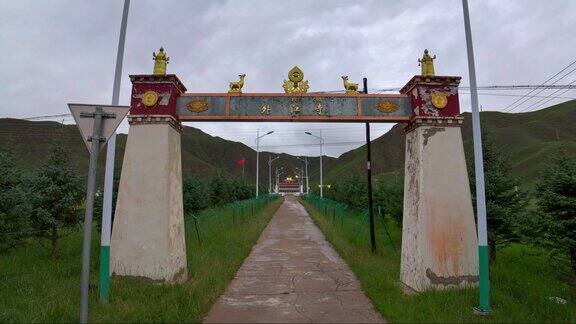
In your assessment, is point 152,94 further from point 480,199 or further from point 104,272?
point 480,199

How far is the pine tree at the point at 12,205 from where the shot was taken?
416 inches

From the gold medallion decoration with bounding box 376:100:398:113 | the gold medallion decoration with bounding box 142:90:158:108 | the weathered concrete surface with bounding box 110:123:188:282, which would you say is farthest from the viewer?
the gold medallion decoration with bounding box 376:100:398:113

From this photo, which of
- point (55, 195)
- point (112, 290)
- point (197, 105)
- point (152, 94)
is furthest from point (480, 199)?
point (55, 195)

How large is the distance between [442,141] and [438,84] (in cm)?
125

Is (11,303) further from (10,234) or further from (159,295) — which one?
(10,234)

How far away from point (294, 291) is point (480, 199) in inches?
155

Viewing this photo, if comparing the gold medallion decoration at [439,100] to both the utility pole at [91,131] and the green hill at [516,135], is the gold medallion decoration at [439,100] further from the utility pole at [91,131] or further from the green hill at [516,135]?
the green hill at [516,135]

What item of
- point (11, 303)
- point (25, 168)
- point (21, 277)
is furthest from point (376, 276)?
point (25, 168)

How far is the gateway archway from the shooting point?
8242mm

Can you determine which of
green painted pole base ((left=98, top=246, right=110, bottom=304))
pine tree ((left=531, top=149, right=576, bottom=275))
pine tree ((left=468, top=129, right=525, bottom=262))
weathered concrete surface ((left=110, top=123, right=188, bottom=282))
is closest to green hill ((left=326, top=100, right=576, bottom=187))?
pine tree ((left=468, top=129, right=525, bottom=262))

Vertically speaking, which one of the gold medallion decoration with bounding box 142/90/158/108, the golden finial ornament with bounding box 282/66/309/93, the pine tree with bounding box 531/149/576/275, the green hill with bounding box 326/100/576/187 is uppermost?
the green hill with bounding box 326/100/576/187

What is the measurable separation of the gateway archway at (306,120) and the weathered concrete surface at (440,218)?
0.02 m

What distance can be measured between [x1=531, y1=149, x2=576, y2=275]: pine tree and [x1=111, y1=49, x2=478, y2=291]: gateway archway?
8.64 ft

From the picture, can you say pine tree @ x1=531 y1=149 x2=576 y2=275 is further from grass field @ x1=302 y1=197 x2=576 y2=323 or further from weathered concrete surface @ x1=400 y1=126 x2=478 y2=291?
weathered concrete surface @ x1=400 y1=126 x2=478 y2=291
